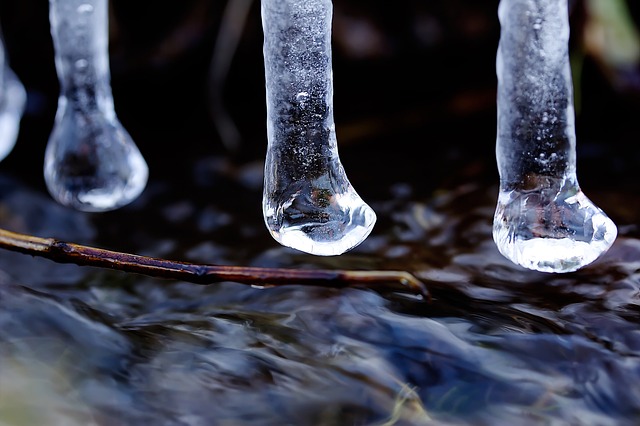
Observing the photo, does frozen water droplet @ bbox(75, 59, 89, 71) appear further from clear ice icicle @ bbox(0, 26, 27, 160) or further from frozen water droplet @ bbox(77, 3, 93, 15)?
clear ice icicle @ bbox(0, 26, 27, 160)

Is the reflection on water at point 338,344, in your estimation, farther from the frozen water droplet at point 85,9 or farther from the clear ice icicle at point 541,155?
the frozen water droplet at point 85,9

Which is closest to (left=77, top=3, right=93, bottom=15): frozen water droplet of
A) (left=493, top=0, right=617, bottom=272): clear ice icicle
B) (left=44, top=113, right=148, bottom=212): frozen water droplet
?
(left=44, top=113, right=148, bottom=212): frozen water droplet

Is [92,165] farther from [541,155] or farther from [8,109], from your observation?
[541,155]

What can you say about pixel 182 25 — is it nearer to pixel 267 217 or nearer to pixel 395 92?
pixel 395 92

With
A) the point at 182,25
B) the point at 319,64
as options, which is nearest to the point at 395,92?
the point at 182,25

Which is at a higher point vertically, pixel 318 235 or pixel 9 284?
pixel 318 235

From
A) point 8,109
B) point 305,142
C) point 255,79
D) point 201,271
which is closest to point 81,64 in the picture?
point 8,109

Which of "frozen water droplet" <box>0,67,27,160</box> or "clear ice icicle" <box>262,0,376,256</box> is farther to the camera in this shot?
"frozen water droplet" <box>0,67,27,160</box>
